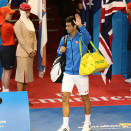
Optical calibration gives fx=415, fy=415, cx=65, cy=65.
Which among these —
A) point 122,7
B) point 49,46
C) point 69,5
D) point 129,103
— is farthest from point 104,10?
point 49,46

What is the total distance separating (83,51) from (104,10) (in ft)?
7.05

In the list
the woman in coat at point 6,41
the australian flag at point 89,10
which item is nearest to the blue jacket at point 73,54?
the woman in coat at point 6,41

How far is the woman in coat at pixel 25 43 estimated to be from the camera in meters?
8.19

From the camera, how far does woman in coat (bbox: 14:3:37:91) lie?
26.9ft

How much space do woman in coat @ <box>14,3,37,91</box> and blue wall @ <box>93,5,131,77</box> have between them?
301cm

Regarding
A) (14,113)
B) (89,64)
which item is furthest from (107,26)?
(14,113)

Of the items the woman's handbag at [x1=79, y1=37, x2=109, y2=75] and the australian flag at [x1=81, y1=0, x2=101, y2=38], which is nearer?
the woman's handbag at [x1=79, y1=37, x2=109, y2=75]

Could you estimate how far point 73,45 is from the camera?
6871 millimetres

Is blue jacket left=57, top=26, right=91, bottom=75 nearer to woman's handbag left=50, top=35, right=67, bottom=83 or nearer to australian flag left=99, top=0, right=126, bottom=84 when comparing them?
woman's handbag left=50, top=35, right=67, bottom=83

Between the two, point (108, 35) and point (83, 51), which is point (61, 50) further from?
point (108, 35)

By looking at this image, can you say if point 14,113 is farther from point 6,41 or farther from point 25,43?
point 6,41

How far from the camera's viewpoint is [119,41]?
11.0 metres

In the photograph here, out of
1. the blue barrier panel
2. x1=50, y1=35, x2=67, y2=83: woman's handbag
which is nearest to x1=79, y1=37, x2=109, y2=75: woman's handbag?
x1=50, y1=35, x2=67, y2=83: woman's handbag

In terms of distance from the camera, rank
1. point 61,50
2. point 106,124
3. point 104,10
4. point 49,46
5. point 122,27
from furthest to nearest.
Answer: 1. point 49,46
2. point 122,27
3. point 104,10
4. point 106,124
5. point 61,50
